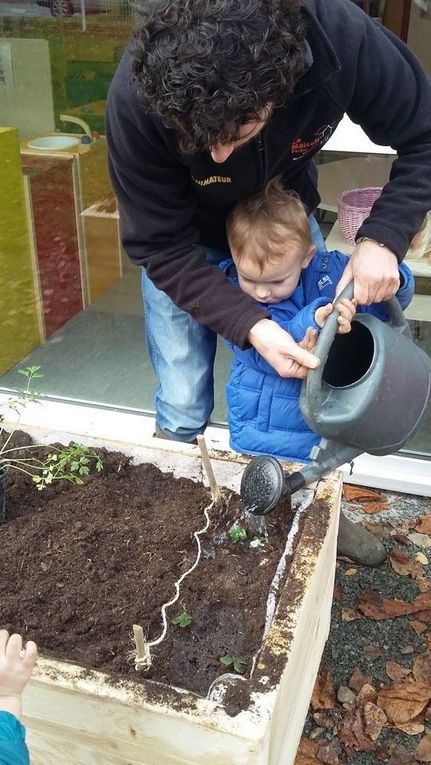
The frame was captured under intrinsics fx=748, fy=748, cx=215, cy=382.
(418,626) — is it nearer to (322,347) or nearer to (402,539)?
(402,539)

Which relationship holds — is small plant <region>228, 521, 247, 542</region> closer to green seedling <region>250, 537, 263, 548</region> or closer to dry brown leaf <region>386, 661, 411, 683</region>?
green seedling <region>250, 537, 263, 548</region>

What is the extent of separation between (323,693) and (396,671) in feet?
0.64

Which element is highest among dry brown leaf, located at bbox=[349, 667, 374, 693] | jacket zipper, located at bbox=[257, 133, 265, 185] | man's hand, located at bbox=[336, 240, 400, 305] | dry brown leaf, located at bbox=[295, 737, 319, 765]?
jacket zipper, located at bbox=[257, 133, 265, 185]

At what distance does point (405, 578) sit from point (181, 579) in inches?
36.3

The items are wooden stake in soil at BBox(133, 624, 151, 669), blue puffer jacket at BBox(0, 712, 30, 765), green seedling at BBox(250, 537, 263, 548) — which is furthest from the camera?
green seedling at BBox(250, 537, 263, 548)

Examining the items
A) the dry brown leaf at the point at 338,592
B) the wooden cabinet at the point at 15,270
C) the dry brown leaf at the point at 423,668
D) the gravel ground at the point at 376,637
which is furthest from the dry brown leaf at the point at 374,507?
the wooden cabinet at the point at 15,270

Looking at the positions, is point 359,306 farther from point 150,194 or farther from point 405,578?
point 405,578

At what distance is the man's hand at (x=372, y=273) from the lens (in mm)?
1462

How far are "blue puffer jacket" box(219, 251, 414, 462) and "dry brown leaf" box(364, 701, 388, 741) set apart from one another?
595 mm

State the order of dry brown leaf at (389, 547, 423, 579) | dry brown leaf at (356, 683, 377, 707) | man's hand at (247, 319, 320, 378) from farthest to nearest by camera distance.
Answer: dry brown leaf at (389, 547, 423, 579), dry brown leaf at (356, 683, 377, 707), man's hand at (247, 319, 320, 378)

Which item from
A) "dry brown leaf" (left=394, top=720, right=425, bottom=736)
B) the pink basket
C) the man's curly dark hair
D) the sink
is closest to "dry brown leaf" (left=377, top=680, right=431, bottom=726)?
"dry brown leaf" (left=394, top=720, right=425, bottom=736)

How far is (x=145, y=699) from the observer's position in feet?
3.75

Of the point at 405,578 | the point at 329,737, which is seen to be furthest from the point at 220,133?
the point at 405,578

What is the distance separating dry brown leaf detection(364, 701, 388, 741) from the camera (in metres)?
1.70
